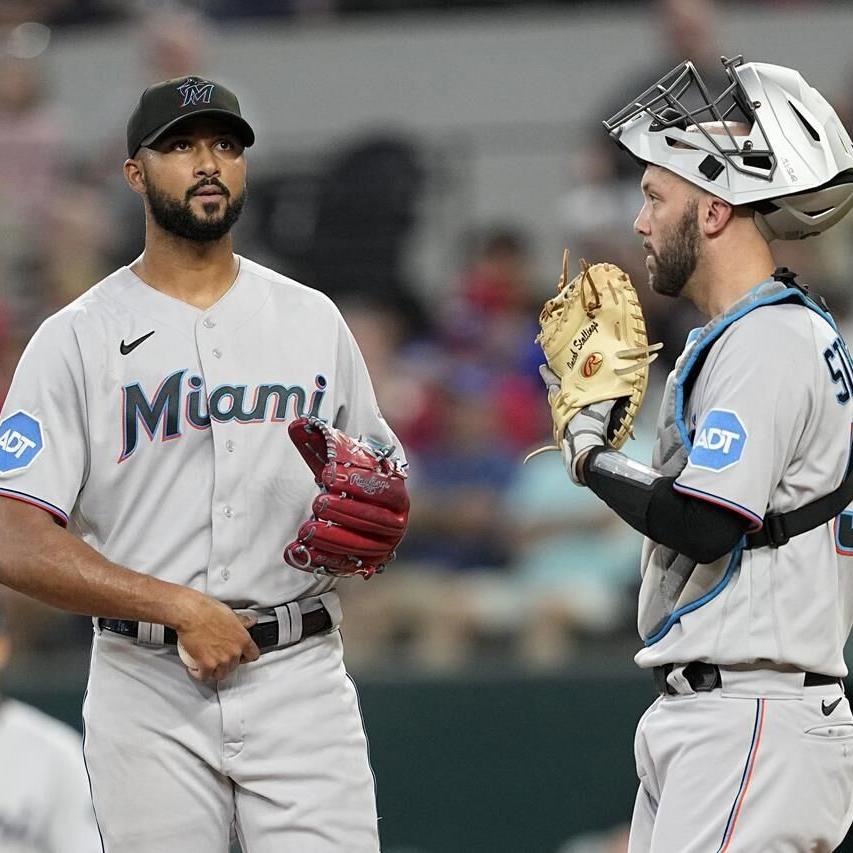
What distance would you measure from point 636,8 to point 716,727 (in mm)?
6295

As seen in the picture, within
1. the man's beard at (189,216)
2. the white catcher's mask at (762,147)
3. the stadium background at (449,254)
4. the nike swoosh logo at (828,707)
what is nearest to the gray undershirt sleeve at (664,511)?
the nike swoosh logo at (828,707)

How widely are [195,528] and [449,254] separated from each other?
4.85 meters

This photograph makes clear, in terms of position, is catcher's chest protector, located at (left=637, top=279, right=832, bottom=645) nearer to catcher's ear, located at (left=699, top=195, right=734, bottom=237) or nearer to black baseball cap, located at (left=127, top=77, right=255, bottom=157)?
catcher's ear, located at (left=699, top=195, right=734, bottom=237)

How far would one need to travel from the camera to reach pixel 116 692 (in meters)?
3.21

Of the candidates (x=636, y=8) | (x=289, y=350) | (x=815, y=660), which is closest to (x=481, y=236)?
(x=636, y=8)

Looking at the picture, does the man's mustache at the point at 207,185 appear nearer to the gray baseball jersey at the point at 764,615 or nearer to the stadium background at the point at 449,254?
the gray baseball jersey at the point at 764,615

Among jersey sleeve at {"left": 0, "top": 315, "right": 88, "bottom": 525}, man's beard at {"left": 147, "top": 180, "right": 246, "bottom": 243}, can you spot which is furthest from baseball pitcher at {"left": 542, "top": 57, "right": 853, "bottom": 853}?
jersey sleeve at {"left": 0, "top": 315, "right": 88, "bottom": 525}

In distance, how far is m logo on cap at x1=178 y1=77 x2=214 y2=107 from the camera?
3.23 metres

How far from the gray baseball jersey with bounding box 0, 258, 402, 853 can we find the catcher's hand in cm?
13

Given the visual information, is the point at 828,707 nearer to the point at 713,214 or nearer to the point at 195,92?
the point at 713,214

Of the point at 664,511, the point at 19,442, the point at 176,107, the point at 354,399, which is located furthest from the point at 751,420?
the point at 19,442

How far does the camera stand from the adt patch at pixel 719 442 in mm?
2838

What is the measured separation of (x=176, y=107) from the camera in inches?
127

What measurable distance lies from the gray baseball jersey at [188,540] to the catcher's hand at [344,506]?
130 millimetres
